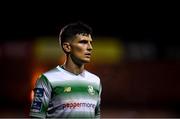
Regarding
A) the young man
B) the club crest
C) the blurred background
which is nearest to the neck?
the young man

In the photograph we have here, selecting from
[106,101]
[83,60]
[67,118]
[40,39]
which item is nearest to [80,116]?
[67,118]

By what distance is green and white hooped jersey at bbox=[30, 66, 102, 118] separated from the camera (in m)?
3.75

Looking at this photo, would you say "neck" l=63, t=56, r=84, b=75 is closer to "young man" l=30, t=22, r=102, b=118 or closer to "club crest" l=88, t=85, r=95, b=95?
"young man" l=30, t=22, r=102, b=118

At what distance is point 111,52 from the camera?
14.4m

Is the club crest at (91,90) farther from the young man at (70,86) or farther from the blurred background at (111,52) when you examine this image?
the blurred background at (111,52)

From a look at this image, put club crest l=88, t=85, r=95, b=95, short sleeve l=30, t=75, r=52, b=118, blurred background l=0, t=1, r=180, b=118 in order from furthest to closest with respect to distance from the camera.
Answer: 1. blurred background l=0, t=1, r=180, b=118
2. club crest l=88, t=85, r=95, b=95
3. short sleeve l=30, t=75, r=52, b=118

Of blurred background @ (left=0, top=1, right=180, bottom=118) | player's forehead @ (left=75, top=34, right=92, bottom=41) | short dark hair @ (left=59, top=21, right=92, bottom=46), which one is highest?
short dark hair @ (left=59, top=21, right=92, bottom=46)

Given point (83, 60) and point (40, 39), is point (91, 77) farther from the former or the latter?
point (40, 39)

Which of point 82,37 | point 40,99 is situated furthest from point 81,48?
point 40,99

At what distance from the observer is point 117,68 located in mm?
13945

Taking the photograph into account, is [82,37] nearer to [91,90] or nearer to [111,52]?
[91,90]

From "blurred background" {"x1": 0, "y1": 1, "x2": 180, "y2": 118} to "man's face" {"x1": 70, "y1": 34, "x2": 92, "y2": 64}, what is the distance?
29.3 ft

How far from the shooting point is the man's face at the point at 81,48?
3.78m

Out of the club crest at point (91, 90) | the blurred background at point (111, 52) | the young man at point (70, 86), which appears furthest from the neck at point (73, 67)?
the blurred background at point (111, 52)
